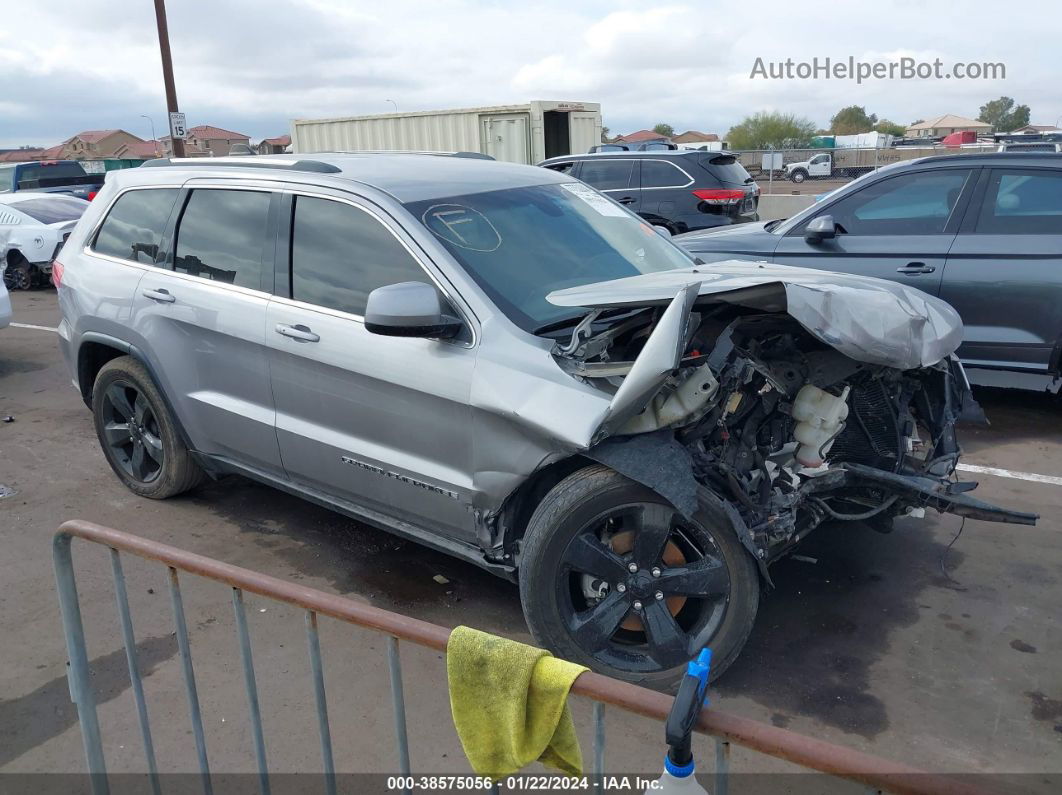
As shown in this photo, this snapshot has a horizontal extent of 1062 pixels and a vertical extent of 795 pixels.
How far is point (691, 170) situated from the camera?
40.7ft

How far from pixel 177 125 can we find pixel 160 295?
17.8 meters

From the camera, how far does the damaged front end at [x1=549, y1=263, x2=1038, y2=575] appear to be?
122 inches

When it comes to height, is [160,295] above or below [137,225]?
below

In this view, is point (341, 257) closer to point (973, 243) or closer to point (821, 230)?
point (821, 230)

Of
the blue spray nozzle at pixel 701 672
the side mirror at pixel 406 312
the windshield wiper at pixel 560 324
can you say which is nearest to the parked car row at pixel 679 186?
the windshield wiper at pixel 560 324

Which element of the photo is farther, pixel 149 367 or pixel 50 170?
pixel 50 170

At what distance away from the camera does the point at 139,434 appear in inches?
201

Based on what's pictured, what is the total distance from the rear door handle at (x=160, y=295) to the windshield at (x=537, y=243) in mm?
1538

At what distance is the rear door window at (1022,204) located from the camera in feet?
19.7

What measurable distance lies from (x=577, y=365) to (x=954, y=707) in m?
1.86

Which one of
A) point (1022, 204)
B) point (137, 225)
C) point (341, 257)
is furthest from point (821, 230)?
point (137, 225)

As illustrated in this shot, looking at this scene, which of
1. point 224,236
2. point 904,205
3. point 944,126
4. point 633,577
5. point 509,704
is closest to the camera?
point 509,704

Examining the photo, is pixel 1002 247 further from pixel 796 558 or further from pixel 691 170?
pixel 691 170

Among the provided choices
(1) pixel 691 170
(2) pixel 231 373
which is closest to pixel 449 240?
(2) pixel 231 373
